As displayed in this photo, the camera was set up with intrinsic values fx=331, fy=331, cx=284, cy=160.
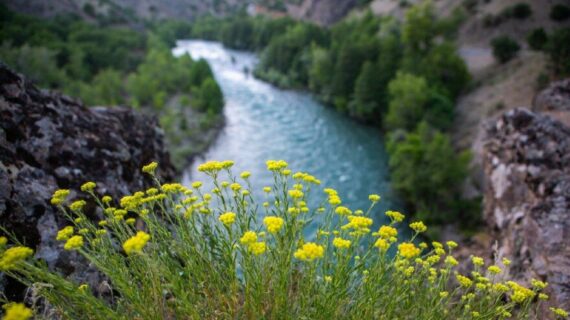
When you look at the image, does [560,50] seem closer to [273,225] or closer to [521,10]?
[521,10]

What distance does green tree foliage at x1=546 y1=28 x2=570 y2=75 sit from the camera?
20250 mm

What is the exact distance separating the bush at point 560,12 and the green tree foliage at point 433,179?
2303cm

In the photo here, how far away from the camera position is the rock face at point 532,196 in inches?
232

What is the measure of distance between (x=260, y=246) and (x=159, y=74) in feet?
129

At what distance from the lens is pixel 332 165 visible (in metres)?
21.8

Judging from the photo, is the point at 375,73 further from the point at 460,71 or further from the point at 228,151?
the point at 228,151

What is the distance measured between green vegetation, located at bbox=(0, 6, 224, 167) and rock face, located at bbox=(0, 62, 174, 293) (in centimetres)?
1670

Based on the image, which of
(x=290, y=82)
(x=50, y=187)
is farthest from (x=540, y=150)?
(x=290, y=82)

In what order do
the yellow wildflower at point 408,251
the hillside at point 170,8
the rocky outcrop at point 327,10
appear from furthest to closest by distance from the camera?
the rocky outcrop at point 327,10 → the hillside at point 170,8 → the yellow wildflower at point 408,251

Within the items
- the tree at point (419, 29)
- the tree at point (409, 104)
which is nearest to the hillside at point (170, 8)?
the tree at point (419, 29)

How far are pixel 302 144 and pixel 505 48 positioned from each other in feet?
62.2

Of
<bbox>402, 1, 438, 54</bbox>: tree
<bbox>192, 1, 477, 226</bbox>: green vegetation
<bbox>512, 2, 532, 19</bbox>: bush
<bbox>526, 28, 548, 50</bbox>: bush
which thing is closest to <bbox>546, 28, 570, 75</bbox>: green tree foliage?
<bbox>526, 28, 548, 50</bbox>: bush

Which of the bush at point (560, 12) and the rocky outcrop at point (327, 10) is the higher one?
the rocky outcrop at point (327, 10)

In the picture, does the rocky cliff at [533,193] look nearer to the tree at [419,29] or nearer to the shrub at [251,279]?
the shrub at [251,279]
